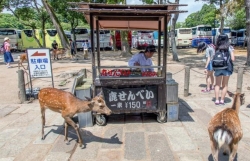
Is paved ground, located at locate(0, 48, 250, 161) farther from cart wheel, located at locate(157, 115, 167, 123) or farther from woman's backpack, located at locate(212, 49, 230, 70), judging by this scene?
woman's backpack, located at locate(212, 49, 230, 70)

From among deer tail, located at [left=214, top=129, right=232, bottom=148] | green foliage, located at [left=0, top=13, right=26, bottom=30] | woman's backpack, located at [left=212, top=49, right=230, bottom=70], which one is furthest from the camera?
green foliage, located at [left=0, top=13, right=26, bottom=30]

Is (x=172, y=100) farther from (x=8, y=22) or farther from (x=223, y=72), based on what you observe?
(x=8, y=22)

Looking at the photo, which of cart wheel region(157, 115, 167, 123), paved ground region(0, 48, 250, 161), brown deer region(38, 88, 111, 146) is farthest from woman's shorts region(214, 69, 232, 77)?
brown deer region(38, 88, 111, 146)

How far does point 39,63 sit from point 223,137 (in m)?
5.26

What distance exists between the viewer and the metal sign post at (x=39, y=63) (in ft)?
20.7

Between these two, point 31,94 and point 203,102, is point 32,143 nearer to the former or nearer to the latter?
point 31,94

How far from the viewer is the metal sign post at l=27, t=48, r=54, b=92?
632 centimetres

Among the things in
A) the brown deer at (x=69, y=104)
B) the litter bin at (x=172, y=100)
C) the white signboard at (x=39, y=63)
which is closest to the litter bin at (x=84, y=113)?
the brown deer at (x=69, y=104)

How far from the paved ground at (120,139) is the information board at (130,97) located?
0.42 m

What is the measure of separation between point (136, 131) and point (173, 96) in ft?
3.34

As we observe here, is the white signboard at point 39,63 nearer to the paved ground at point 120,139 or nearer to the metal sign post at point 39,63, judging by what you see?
the metal sign post at point 39,63

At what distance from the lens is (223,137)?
258 cm

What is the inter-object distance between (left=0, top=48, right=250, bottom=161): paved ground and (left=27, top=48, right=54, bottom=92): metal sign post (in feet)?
4.08

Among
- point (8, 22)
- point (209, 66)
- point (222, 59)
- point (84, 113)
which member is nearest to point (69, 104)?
point (84, 113)
